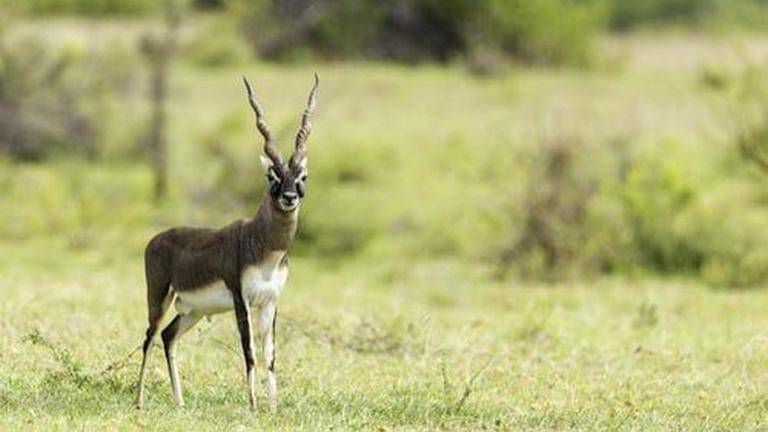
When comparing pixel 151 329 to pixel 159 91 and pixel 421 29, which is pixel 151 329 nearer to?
pixel 159 91

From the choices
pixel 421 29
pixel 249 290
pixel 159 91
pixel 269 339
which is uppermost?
pixel 249 290

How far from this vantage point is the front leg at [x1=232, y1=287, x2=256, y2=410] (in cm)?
849

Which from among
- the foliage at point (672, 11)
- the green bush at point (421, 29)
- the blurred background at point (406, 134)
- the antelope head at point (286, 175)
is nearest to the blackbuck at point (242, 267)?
the antelope head at point (286, 175)

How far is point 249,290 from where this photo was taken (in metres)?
8.50

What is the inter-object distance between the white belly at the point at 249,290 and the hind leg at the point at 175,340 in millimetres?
151

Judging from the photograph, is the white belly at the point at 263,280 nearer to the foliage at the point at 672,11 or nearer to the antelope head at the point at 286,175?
the antelope head at the point at 286,175

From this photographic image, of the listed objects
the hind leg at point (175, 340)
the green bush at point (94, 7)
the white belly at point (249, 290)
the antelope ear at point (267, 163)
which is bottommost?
the green bush at point (94, 7)

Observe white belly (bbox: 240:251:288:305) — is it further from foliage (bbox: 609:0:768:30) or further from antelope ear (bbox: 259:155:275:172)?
foliage (bbox: 609:0:768:30)

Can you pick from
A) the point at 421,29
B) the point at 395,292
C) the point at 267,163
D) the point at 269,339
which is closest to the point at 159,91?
the point at 395,292

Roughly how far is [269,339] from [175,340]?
23.8 inches

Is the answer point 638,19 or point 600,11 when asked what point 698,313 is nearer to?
point 600,11

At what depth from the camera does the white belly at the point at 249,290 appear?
8.50 meters

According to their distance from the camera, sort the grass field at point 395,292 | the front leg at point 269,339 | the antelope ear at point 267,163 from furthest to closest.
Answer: the grass field at point 395,292 < the front leg at point 269,339 < the antelope ear at point 267,163

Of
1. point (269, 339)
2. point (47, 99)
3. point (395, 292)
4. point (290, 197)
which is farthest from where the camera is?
point (47, 99)
